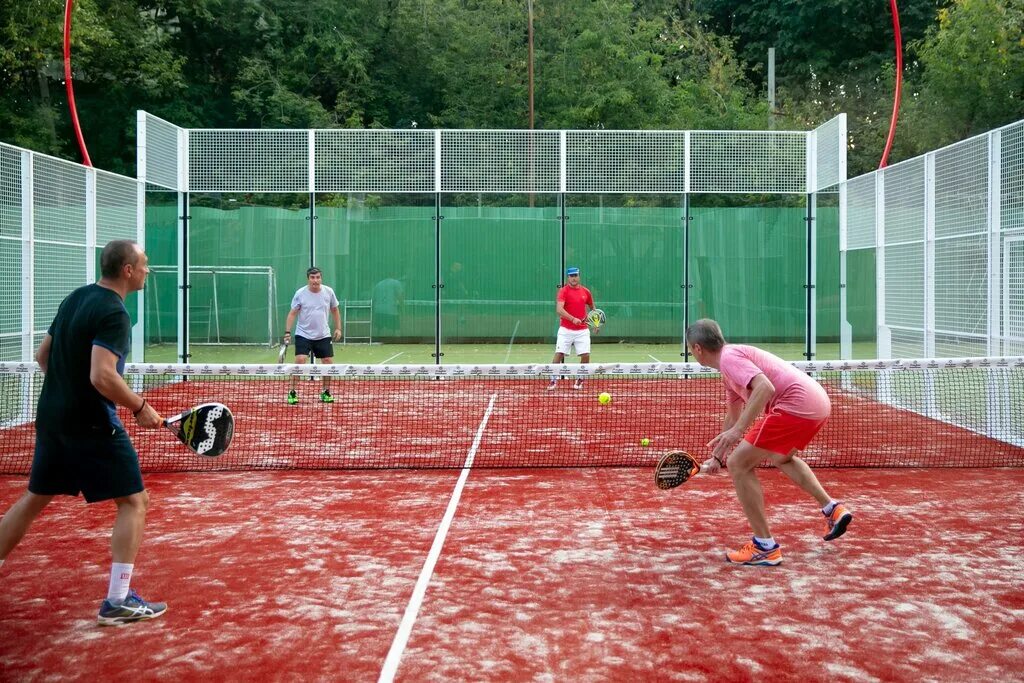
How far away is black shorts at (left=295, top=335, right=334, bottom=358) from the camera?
14.1 meters

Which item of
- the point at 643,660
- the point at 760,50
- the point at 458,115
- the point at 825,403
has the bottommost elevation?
the point at 643,660

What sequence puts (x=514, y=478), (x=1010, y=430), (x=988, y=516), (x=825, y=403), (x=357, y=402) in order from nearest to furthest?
(x=825, y=403) < (x=988, y=516) < (x=514, y=478) < (x=1010, y=430) < (x=357, y=402)

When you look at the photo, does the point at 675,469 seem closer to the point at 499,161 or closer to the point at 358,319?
the point at 499,161

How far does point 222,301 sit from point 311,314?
21.8ft

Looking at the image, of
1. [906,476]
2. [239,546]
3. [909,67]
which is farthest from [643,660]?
[909,67]

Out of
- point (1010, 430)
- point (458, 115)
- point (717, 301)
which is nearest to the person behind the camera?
point (1010, 430)

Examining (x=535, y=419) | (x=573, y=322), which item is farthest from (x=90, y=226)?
(x=573, y=322)

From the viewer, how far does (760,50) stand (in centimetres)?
4384

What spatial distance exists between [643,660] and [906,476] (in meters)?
5.10

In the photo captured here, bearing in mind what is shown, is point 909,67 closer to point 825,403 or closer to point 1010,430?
point 1010,430

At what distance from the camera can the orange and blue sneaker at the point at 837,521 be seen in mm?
6294

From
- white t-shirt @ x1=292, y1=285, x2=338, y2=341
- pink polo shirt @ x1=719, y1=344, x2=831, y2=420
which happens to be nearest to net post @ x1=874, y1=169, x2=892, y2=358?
white t-shirt @ x1=292, y1=285, x2=338, y2=341

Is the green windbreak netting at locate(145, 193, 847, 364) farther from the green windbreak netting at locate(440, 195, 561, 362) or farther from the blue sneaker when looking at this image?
the blue sneaker

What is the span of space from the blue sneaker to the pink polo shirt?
10.6ft
